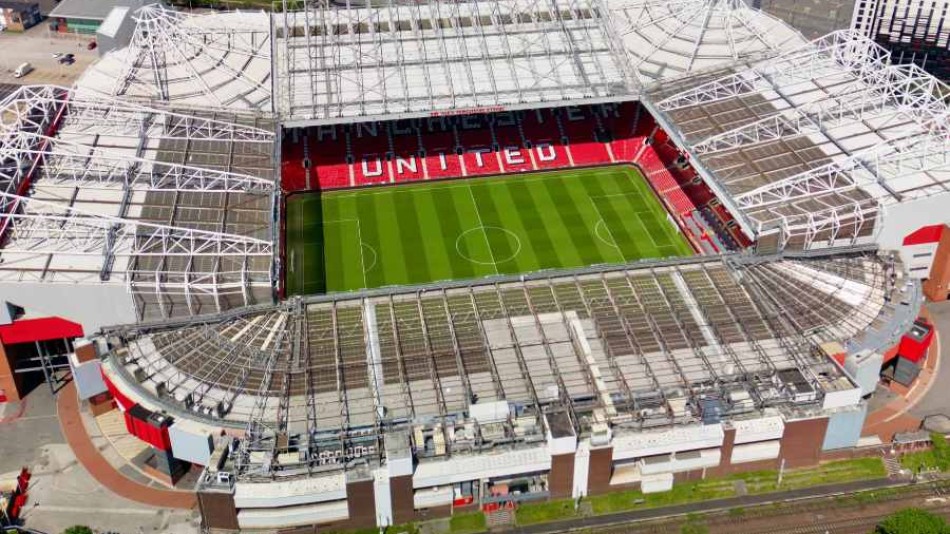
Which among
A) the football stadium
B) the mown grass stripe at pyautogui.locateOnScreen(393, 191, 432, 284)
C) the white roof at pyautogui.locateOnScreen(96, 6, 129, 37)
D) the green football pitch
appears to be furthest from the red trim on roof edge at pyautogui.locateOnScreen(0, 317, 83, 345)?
the white roof at pyautogui.locateOnScreen(96, 6, 129, 37)

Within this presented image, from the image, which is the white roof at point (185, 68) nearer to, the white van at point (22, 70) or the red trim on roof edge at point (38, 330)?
the red trim on roof edge at point (38, 330)

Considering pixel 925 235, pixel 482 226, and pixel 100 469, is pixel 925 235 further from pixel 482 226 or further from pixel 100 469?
pixel 100 469

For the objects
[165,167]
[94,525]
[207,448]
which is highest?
[165,167]

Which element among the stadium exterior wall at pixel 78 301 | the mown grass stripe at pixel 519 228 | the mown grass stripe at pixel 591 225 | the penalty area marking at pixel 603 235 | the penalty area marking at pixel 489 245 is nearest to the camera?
the stadium exterior wall at pixel 78 301

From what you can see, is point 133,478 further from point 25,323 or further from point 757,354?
point 757,354

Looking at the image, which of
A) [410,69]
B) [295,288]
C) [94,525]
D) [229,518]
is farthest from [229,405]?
[410,69]

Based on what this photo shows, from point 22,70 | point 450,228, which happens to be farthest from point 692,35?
point 22,70

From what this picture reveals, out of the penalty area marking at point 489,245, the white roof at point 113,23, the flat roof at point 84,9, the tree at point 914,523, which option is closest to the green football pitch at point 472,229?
the penalty area marking at point 489,245
